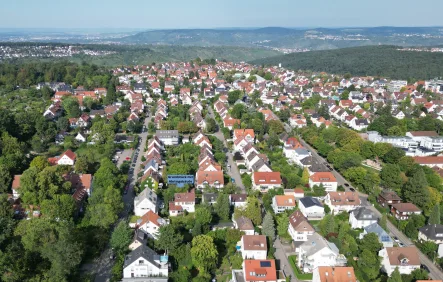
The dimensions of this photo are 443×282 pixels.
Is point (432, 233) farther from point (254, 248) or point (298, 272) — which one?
point (254, 248)

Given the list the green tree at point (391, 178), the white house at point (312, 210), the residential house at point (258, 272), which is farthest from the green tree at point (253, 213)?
the green tree at point (391, 178)

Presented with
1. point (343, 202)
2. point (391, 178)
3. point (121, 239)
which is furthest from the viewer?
point (391, 178)

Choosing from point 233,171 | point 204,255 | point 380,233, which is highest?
point 204,255

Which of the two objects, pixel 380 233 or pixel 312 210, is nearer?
pixel 380 233

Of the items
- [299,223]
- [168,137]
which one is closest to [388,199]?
[299,223]

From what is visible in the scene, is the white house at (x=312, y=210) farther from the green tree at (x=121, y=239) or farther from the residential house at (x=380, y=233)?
the green tree at (x=121, y=239)

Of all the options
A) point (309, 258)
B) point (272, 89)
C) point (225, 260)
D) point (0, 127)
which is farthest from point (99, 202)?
point (272, 89)

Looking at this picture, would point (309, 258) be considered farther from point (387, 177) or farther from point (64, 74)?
point (64, 74)
